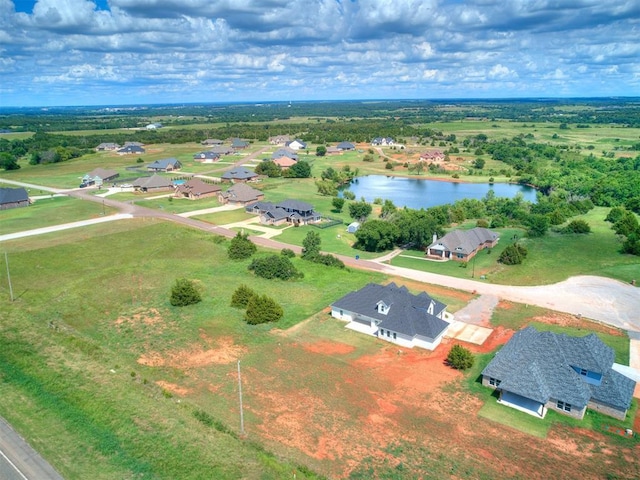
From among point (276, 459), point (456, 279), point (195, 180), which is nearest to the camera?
point (276, 459)

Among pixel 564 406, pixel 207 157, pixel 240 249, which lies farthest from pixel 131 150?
pixel 564 406

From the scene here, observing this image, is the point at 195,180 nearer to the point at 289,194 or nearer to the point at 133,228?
the point at 289,194

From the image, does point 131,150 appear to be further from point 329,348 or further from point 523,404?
point 523,404

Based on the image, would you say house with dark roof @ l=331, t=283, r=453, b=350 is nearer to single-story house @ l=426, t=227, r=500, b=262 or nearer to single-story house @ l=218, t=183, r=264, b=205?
single-story house @ l=426, t=227, r=500, b=262

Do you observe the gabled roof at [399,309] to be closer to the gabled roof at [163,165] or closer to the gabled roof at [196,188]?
the gabled roof at [196,188]

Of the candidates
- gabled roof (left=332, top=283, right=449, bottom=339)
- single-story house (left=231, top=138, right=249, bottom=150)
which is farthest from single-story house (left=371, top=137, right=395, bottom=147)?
gabled roof (left=332, top=283, right=449, bottom=339)

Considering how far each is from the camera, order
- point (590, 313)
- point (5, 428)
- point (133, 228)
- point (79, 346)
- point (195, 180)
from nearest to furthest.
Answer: point (5, 428) → point (79, 346) → point (590, 313) → point (133, 228) → point (195, 180)

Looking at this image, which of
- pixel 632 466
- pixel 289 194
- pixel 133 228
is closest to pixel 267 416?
pixel 632 466
